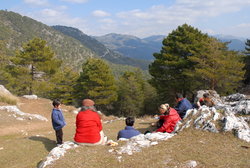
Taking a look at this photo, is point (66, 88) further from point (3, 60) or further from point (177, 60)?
point (177, 60)

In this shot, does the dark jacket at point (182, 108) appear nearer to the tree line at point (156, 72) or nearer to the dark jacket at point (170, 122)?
the dark jacket at point (170, 122)

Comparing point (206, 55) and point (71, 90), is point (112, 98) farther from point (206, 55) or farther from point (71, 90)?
point (206, 55)

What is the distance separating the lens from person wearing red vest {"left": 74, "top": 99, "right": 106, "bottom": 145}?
7820mm

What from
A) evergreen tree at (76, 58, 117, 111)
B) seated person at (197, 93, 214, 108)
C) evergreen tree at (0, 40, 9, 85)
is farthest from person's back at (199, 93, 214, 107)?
evergreen tree at (0, 40, 9, 85)

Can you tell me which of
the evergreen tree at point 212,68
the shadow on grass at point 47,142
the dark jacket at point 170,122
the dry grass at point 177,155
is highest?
the evergreen tree at point 212,68

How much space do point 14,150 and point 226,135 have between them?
378 inches

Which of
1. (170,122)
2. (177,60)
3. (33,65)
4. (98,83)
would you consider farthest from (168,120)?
(98,83)

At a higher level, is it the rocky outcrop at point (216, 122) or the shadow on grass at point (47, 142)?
the rocky outcrop at point (216, 122)

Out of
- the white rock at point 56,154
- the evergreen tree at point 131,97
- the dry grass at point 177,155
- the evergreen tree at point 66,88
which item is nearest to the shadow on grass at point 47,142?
the white rock at point 56,154

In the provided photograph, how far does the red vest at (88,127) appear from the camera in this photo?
7.81 metres

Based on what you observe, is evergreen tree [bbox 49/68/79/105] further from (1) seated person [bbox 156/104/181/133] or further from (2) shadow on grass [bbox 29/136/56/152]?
(1) seated person [bbox 156/104/181/133]

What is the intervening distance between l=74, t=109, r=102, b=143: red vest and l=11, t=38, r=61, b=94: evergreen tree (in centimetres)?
3155

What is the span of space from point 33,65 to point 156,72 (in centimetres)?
2054

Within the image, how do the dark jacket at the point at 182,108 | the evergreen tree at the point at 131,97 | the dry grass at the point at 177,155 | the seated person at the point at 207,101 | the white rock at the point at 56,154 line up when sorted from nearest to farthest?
the dry grass at the point at 177,155, the white rock at the point at 56,154, the dark jacket at the point at 182,108, the seated person at the point at 207,101, the evergreen tree at the point at 131,97
